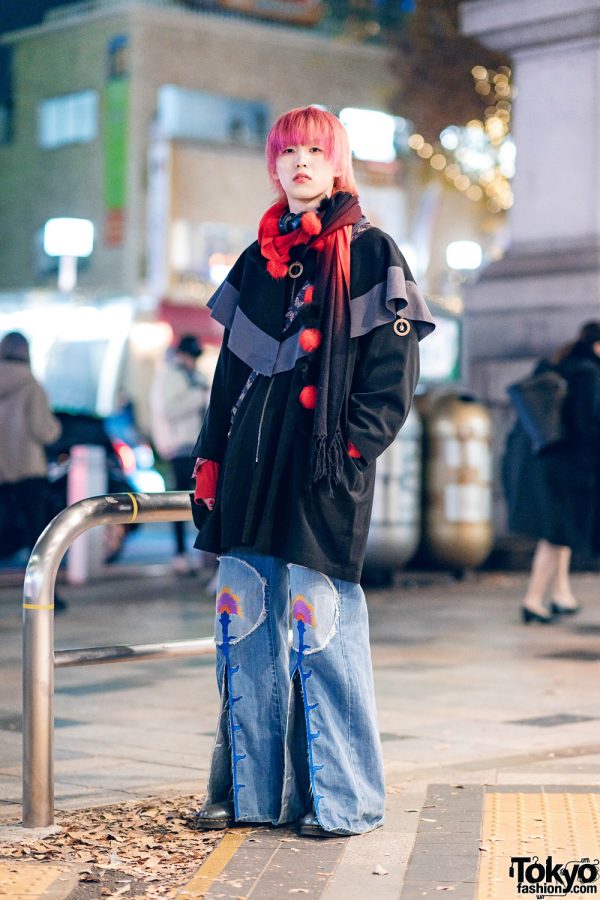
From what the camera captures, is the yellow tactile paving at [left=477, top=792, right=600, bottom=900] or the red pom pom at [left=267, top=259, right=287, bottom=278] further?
the red pom pom at [left=267, top=259, right=287, bottom=278]

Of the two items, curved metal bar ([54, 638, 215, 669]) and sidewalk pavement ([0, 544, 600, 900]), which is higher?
curved metal bar ([54, 638, 215, 669])

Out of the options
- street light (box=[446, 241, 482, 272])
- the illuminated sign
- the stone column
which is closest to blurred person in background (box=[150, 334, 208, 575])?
the stone column

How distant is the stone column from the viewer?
13195 mm

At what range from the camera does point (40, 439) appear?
10562 mm

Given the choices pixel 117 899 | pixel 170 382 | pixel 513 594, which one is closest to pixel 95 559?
pixel 170 382

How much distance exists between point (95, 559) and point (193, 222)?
2327cm

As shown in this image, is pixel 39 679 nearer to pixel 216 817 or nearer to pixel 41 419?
pixel 216 817

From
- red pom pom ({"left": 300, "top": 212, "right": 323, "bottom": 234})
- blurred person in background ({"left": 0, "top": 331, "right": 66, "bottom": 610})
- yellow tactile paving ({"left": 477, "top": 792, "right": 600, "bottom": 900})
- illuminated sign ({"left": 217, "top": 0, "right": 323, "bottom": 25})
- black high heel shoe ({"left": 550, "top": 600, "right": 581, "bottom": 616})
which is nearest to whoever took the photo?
yellow tactile paving ({"left": 477, "top": 792, "right": 600, "bottom": 900})

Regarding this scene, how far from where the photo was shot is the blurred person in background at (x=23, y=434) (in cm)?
1051

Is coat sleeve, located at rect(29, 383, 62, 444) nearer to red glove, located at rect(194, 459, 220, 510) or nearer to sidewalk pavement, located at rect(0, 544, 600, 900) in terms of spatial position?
sidewalk pavement, located at rect(0, 544, 600, 900)

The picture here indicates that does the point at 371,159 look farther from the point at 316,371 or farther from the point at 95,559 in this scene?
the point at 316,371

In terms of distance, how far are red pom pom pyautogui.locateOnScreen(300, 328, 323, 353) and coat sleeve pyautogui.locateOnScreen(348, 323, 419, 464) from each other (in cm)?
13

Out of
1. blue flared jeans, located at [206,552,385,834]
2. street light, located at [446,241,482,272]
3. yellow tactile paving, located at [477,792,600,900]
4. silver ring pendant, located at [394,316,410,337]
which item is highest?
street light, located at [446,241,482,272]

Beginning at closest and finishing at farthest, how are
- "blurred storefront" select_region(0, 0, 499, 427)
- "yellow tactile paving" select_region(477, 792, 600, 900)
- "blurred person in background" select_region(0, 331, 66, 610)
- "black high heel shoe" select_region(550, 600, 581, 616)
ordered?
"yellow tactile paving" select_region(477, 792, 600, 900)
"black high heel shoe" select_region(550, 600, 581, 616)
"blurred person in background" select_region(0, 331, 66, 610)
"blurred storefront" select_region(0, 0, 499, 427)
